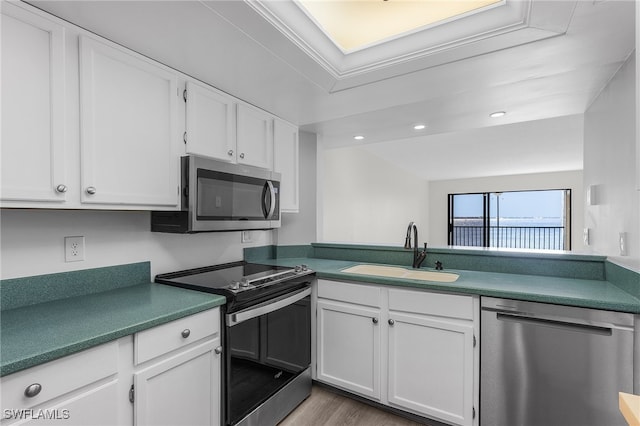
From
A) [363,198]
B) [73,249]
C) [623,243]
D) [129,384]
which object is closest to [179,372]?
[129,384]

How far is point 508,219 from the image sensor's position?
26.8ft

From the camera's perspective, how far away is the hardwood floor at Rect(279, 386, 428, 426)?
198cm

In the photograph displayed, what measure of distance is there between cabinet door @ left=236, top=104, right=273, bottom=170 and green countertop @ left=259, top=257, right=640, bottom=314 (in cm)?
95

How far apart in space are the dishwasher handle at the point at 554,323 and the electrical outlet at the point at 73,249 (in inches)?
89.8

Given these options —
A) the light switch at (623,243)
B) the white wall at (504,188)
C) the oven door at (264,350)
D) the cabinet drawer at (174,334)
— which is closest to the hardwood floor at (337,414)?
the oven door at (264,350)

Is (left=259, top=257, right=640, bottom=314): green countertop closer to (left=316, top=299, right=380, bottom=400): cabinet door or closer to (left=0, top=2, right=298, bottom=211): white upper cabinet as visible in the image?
(left=316, top=299, right=380, bottom=400): cabinet door

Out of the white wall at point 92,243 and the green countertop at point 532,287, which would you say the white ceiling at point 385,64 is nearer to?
the white wall at point 92,243

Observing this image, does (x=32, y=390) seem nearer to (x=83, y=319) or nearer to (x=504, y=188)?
(x=83, y=319)

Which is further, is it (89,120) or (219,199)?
(219,199)

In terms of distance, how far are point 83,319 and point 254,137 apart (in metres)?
1.53

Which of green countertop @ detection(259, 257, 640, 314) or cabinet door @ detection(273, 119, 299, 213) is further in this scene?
cabinet door @ detection(273, 119, 299, 213)

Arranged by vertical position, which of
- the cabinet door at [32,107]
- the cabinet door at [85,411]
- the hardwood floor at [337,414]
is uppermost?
the cabinet door at [32,107]

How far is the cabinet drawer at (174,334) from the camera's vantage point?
4.11 ft

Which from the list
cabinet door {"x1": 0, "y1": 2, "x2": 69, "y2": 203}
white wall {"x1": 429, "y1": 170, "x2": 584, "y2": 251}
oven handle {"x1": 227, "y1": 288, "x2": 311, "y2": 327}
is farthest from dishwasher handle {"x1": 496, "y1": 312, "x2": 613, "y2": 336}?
white wall {"x1": 429, "y1": 170, "x2": 584, "y2": 251}
